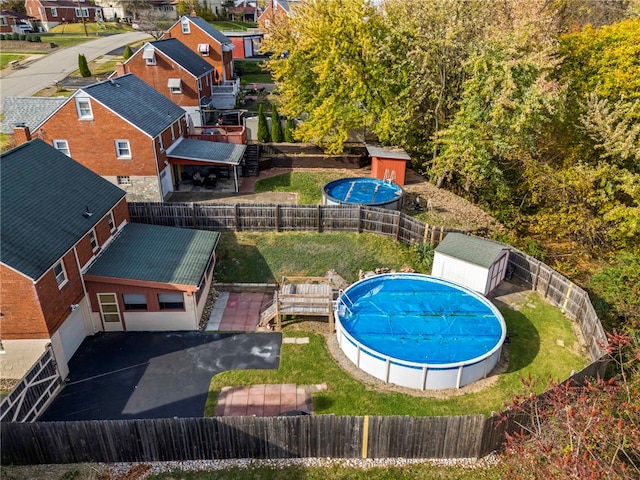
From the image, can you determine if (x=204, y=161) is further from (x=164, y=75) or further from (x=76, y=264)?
(x=164, y=75)

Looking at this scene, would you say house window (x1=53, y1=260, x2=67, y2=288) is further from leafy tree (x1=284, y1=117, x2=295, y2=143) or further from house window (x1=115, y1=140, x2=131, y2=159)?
leafy tree (x1=284, y1=117, x2=295, y2=143)

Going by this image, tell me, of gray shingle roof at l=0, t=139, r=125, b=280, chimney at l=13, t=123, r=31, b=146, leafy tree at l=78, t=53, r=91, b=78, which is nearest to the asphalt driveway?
gray shingle roof at l=0, t=139, r=125, b=280

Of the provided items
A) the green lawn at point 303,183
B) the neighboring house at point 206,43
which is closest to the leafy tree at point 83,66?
the neighboring house at point 206,43

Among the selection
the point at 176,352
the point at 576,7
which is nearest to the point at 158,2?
the point at 576,7

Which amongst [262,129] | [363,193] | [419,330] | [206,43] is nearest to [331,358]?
[419,330]

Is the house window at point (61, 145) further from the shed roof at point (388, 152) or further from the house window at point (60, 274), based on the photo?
the shed roof at point (388, 152)

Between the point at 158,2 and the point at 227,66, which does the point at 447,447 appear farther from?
the point at 158,2
